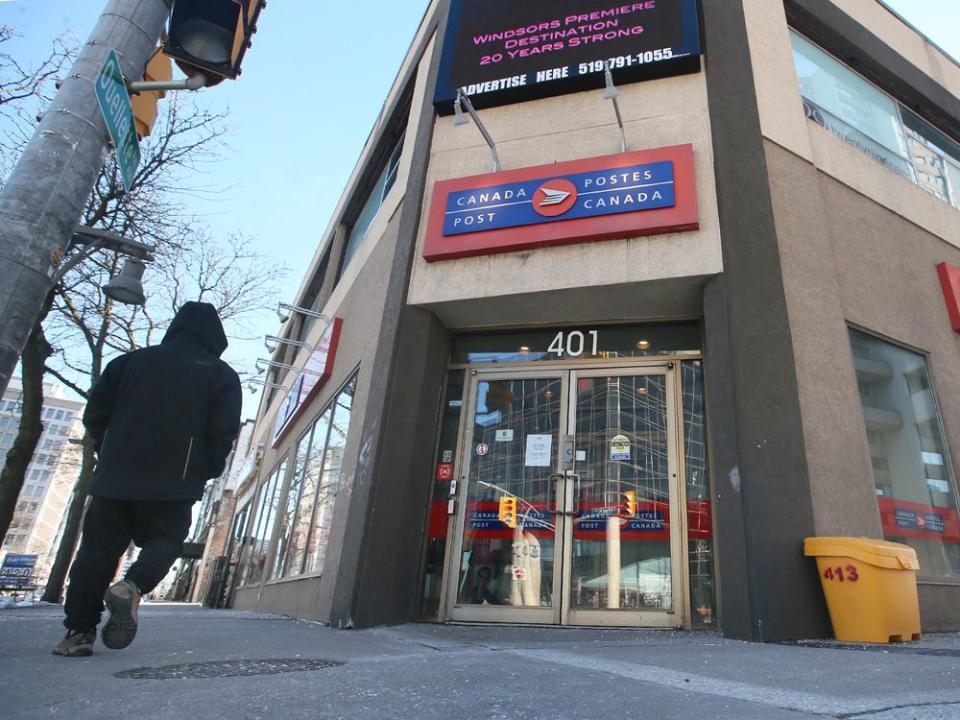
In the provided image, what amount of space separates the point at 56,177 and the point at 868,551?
5369 mm

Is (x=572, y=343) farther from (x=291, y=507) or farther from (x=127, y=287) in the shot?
(x=291, y=507)

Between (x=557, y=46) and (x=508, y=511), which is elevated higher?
(x=557, y=46)

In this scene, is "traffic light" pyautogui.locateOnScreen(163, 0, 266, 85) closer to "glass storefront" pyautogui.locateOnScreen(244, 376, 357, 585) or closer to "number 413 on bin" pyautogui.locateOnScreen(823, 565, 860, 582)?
"glass storefront" pyautogui.locateOnScreen(244, 376, 357, 585)

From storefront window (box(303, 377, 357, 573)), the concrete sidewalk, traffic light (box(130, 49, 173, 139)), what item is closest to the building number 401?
storefront window (box(303, 377, 357, 573))

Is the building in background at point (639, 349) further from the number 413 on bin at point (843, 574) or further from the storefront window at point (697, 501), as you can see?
the number 413 on bin at point (843, 574)

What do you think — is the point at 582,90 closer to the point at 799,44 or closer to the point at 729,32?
the point at 729,32

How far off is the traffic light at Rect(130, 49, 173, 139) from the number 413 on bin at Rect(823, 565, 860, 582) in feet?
17.5

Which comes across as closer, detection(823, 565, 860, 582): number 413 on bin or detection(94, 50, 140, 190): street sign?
detection(94, 50, 140, 190): street sign

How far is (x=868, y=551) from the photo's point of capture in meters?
4.36

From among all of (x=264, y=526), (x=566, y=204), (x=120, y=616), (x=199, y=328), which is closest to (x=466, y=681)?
(x=120, y=616)

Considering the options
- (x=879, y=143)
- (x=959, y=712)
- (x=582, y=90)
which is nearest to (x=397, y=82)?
(x=582, y=90)

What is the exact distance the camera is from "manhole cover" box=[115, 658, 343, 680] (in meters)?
2.39

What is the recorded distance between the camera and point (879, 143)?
27.4ft

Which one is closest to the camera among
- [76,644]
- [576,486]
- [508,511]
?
[76,644]
